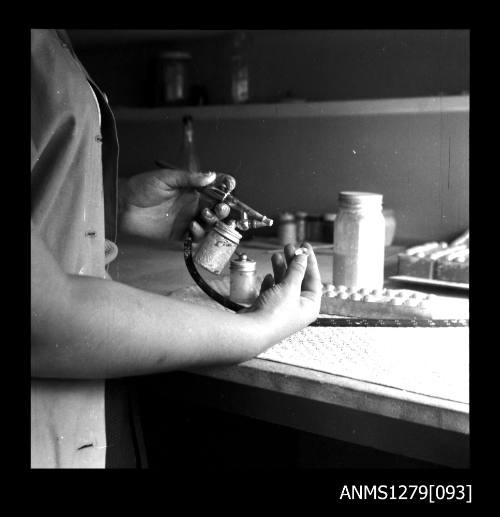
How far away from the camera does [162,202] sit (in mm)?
1497

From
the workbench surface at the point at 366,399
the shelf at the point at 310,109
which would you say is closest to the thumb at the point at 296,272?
the workbench surface at the point at 366,399

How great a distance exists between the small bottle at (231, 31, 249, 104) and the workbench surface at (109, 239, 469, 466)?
209 cm

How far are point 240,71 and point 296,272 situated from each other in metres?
2.16

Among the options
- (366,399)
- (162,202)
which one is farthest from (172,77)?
(366,399)

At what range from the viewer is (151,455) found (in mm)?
1836

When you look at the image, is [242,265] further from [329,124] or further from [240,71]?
[240,71]

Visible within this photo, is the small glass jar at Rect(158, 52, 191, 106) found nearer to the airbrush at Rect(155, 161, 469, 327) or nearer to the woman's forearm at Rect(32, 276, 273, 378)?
the airbrush at Rect(155, 161, 469, 327)

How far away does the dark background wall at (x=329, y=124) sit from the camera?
2598 mm

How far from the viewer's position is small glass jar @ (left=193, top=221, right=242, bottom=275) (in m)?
1.30

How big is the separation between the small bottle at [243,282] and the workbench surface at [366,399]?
272 mm

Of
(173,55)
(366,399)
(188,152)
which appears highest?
(173,55)

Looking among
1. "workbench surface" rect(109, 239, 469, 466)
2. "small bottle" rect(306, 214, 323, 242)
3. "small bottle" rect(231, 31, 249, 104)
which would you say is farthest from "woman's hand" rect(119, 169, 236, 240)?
"small bottle" rect(231, 31, 249, 104)
